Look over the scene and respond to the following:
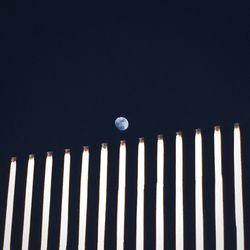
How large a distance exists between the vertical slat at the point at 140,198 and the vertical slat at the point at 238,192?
23.3 inches

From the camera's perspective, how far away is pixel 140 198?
436 centimetres

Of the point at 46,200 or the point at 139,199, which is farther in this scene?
the point at 46,200

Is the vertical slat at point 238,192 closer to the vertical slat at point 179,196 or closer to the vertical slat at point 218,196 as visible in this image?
the vertical slat at point 218,196

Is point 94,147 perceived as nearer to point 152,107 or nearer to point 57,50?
point 152,107

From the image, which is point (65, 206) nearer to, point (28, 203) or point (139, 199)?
point (28, 203)

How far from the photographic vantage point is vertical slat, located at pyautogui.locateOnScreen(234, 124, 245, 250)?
12.8ft

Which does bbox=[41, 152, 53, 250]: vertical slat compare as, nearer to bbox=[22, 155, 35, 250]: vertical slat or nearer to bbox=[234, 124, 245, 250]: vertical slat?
bbox=[22, 155, 35, 250]: vertical slat

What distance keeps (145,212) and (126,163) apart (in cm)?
40

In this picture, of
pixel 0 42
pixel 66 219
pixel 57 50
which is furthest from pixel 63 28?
pixel 66 219

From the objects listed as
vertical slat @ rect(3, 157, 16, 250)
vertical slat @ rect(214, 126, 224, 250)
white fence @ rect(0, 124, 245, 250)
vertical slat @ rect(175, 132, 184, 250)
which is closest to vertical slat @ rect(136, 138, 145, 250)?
white fence @ rect(0, 124, 245, 250)

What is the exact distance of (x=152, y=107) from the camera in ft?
15.5

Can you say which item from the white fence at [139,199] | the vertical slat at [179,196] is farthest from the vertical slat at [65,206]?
the vertical slat at [179,196]

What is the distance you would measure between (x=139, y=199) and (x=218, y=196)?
1.75ft

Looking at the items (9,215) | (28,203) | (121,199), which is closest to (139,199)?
(121,199)
